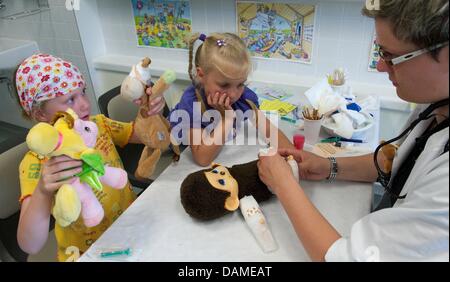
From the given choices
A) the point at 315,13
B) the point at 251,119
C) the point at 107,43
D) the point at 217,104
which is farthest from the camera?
the point at 107,43

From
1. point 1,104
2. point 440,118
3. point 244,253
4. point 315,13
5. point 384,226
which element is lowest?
point 1,104

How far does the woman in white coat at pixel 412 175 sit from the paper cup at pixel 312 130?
41cm

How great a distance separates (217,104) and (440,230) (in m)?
0.78

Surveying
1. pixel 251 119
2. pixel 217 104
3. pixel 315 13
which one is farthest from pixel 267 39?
pixel 217 104

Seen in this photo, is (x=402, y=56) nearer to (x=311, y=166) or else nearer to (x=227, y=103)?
(x=311, y=166)

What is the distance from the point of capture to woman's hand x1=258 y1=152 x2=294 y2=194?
88cm

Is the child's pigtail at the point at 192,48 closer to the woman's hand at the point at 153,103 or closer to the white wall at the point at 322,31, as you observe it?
the woman's hand at the point at 153,103

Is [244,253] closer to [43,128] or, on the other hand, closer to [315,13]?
[43,128]

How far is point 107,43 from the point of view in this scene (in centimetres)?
250

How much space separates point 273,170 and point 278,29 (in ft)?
4.15

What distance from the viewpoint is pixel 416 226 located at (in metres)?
0.60

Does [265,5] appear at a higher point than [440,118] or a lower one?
higher
